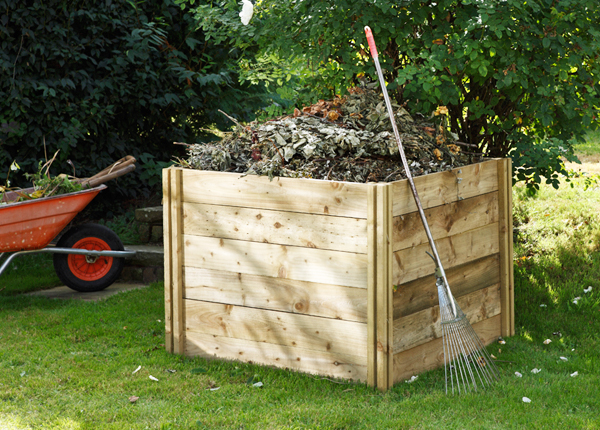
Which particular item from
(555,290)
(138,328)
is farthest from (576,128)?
(138,328)

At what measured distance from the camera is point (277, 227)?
3.51 metres

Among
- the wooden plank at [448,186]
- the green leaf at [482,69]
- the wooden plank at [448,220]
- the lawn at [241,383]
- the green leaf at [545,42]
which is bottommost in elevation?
the lawn at [241,383]

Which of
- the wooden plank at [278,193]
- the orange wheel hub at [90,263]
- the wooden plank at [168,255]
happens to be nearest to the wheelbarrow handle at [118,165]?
the orange wheel hub at [90,263]

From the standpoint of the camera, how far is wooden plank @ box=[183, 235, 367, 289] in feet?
11.0

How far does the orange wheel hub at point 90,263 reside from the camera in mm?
5270

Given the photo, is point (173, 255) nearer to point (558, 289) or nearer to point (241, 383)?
point (241, 383)

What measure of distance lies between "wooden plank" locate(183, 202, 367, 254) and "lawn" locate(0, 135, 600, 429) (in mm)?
692

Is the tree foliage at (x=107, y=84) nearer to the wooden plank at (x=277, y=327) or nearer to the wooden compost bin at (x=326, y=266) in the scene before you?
the wooden compost bin at (x=326, y=266)

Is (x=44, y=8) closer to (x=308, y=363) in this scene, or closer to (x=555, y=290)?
(x=308, y=363)

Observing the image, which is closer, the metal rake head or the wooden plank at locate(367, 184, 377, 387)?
the wooden plank at locate(367, 184, 377, 387)

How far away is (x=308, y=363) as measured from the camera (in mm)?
3543

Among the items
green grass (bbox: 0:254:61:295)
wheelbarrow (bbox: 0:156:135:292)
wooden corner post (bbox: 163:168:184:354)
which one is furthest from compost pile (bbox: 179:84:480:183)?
green grass (bbox: 0:254:61:295)

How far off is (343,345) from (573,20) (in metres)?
2.19

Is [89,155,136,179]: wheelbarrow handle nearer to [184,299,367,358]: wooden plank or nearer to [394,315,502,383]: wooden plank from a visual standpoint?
[184,299,367,358]: wooden plank
